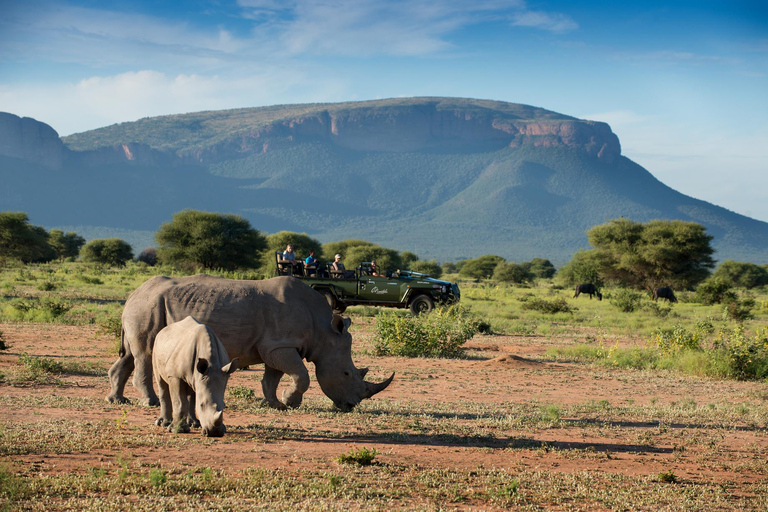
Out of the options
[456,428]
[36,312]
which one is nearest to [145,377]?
[456,428]

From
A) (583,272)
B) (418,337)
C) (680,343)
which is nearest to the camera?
(680,343)

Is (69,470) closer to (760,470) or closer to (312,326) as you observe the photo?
(312,326)

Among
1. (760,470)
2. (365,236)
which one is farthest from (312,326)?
(365,236)

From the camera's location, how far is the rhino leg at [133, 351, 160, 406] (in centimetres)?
945

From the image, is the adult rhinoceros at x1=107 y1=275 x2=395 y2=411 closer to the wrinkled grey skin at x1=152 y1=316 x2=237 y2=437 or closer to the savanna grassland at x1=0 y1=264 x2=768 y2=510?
the savanna grassland at x1=0 y1=264 x2=768 y2=510

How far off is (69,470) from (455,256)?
6520 inches

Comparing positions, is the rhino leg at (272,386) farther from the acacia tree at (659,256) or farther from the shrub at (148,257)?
the shrub at (148,257)

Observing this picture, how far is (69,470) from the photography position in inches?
274

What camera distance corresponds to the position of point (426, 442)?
873 centimetres

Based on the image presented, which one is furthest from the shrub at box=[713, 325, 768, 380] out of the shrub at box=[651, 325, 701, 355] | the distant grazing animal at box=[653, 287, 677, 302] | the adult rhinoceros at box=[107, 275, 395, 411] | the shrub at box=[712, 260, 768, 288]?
the shrub at box=[712, 260, 768, 288]

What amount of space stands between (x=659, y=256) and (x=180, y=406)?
1731 inches

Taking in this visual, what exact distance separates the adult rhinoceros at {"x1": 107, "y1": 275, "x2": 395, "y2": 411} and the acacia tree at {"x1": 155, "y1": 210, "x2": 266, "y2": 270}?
43127 millimetres

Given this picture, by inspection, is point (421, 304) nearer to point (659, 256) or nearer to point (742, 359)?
point (742, 359)

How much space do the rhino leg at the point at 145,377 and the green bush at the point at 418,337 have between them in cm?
834
